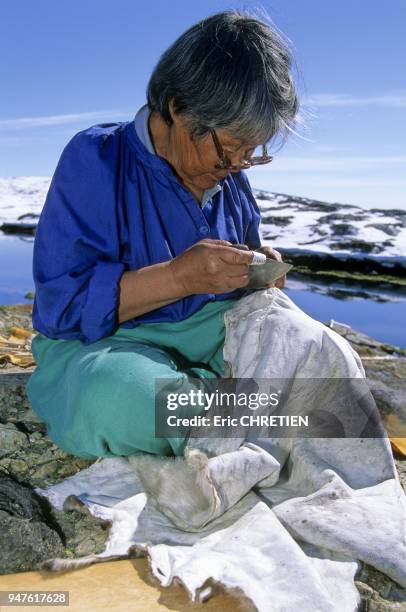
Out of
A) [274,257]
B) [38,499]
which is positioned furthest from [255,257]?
[38,499]

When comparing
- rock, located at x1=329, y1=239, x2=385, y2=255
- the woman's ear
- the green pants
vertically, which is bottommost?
rock, located at x1=329, y1=239, x2=385, y2=255

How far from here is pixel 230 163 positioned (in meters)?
2.04

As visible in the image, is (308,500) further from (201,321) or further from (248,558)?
(201,321)

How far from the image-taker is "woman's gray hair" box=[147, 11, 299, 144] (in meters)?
1.88

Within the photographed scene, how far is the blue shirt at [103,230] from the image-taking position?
6.62ft

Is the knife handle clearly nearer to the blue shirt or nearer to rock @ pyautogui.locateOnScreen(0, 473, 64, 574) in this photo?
the blue shirt

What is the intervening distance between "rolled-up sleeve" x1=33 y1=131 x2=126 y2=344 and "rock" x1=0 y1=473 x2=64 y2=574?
51cm

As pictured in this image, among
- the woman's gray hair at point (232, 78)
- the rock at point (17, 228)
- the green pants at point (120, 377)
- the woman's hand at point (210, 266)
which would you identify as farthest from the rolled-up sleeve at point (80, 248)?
the rock at point (17, 228)

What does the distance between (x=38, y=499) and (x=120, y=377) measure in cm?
43

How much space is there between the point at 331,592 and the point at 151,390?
0.70 m

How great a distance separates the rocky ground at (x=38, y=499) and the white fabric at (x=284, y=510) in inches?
1.7

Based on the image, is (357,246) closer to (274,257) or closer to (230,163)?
(274,257)

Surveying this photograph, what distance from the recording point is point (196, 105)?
1.93 metres

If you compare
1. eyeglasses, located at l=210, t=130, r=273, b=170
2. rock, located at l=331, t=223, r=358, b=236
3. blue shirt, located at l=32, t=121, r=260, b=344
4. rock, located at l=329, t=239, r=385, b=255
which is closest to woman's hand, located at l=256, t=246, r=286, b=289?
A: blue shirt, located at l=32, t=121, r=260, b=344
